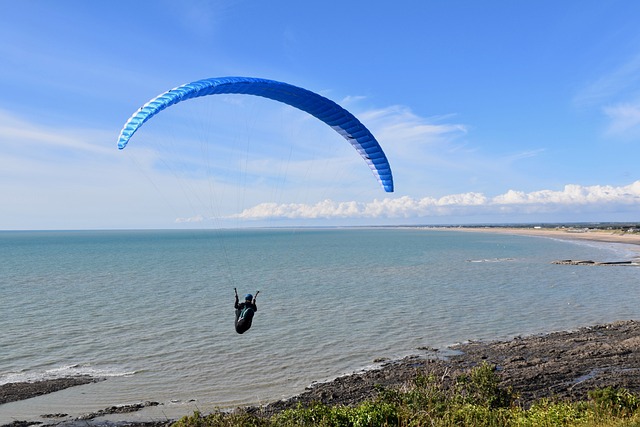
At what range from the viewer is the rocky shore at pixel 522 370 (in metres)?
12.6

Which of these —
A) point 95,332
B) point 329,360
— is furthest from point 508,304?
point 95,332

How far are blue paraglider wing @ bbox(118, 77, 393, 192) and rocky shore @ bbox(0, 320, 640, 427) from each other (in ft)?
20.4

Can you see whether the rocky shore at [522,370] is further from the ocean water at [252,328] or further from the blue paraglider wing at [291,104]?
the blue paraglider wing at [291,104]

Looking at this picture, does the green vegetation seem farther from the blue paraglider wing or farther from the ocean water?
the blue paraglider wing

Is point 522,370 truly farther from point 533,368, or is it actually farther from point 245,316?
point 245,316

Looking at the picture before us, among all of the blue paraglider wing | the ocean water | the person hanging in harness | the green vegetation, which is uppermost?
the blue paraglider wing

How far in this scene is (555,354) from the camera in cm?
1617

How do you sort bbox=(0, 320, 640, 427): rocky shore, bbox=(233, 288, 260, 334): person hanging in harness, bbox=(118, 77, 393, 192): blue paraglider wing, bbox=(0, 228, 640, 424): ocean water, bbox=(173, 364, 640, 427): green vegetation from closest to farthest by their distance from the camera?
bbox=(173, 364, 640, 427): green vegetation < bbox=(233, 288, 260, 334): person hanging in harness < bbox=(118, 77, 393, 192): blue paraglider wing < bbox=(0, 320, 640, 427): rocky shore < bbox=(0, 228, 640, 424): ocean water

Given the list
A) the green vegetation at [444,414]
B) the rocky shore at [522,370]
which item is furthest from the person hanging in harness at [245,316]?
the green vegetation at [444,414]

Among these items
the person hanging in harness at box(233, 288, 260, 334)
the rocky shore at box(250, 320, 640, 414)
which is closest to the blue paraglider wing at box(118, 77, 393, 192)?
the person hanging in harness at box(233, 288, 260, 334)

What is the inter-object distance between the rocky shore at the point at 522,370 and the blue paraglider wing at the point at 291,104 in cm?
622

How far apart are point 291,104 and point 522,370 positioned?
1059cm

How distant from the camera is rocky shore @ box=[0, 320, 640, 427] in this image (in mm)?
12555

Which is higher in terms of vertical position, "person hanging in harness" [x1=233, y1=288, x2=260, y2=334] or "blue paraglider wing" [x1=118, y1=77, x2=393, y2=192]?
"blue paraglider wing" [x1=118, y1=77, x2=393, y2=192]
